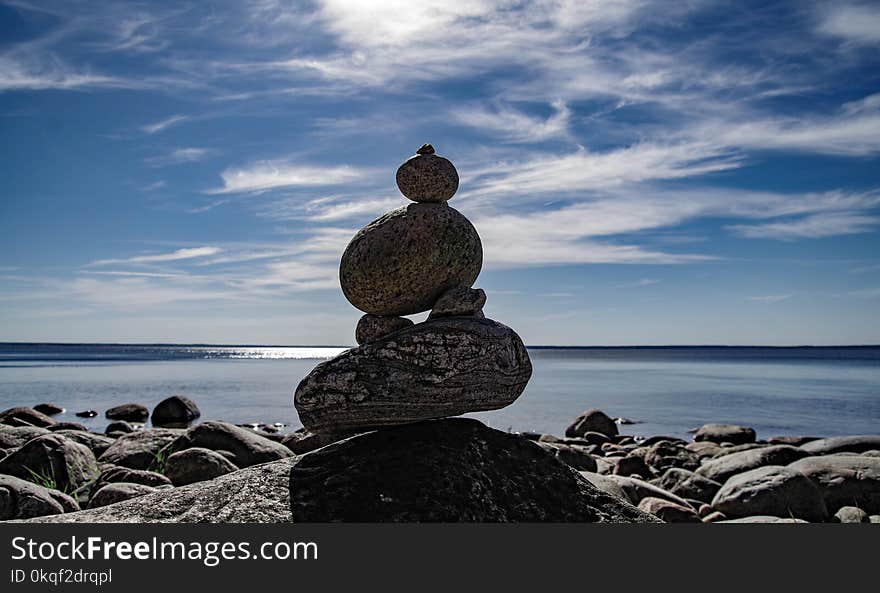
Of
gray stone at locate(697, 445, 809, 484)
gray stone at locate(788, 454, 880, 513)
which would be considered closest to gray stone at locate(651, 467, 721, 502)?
gray stone at locate(697, 445, 809, 484)

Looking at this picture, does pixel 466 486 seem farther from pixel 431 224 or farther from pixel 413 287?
pixel 431 224

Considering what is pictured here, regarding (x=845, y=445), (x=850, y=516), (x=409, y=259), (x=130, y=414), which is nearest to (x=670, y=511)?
(x=850, y=516)

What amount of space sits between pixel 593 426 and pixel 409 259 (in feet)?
54.7

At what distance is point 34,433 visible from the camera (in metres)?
13.9

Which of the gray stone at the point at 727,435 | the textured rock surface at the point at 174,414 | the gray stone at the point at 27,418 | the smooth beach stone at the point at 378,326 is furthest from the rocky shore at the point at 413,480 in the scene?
the textured rock surface at the point at 174,414

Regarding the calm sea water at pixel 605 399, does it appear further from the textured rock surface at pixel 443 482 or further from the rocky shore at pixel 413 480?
the textured rock surface at pixel 443 482

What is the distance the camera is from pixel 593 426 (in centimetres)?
2178

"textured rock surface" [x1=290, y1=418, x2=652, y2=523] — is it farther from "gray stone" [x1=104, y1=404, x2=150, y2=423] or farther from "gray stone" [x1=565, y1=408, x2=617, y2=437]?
"gray stone" [x1=104, y1=404, x2=150, y2=423]

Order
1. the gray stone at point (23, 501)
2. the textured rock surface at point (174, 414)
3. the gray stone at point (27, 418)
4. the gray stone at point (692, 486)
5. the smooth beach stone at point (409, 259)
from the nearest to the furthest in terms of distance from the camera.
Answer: the smooth beach stone at point (409, 259) → the gray stone at point (23, 501) → the gray stone at point (692, 486) → the gray stone at point (27, 418) → the textured rock surface at point (174, 414)

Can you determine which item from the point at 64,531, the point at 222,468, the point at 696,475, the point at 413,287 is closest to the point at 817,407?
the point at 696,475

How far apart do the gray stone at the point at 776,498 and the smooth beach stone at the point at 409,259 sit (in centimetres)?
604

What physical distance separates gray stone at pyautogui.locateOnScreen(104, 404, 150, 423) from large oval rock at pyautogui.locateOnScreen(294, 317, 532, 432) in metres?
22.3

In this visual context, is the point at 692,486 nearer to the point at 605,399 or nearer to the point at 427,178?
the point at 427,178

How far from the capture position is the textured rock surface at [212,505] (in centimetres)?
519
